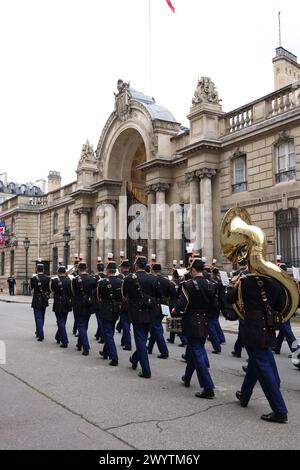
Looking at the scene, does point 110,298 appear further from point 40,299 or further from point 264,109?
point 264,109

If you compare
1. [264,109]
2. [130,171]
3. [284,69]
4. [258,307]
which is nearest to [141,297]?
[258,307]

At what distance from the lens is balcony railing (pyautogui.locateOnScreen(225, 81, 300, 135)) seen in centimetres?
1938

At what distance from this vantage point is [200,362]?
22.3 feet

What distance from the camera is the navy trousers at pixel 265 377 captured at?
5.57 metres

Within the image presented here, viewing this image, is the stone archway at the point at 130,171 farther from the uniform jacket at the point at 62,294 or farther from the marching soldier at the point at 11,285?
the uniform jacket at the point at 62,294

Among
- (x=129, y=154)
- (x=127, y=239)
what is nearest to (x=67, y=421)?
(x=127, y=239)

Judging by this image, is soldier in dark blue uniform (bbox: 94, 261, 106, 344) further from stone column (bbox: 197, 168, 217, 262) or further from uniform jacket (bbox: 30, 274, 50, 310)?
stone column (bbox: 197, 168, 217, 262)

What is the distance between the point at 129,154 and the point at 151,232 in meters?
8.08

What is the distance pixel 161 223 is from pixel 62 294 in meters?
14.7

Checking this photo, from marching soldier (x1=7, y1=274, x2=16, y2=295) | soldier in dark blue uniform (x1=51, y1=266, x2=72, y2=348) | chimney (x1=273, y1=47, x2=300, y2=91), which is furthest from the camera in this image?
marching soldier (x1=7, y1=274, x2=16, y2=295)

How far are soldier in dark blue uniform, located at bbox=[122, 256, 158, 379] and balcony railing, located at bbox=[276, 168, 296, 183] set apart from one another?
12.5 m

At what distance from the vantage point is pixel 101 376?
26.6 ft

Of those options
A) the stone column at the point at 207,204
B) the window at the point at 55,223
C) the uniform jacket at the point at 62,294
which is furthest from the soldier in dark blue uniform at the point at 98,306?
the window at the point at 55,223

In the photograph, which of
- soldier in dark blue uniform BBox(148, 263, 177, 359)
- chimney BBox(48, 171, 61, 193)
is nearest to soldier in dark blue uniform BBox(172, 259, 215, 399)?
soldier in dark blue uniform BBox(148, 263, 177, 359)
